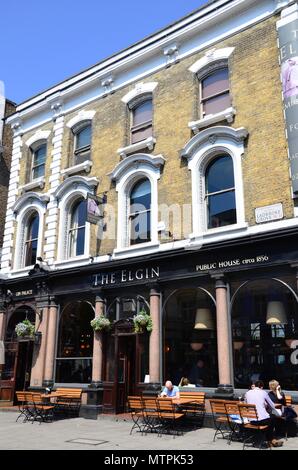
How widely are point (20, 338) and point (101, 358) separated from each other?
4.26 meters

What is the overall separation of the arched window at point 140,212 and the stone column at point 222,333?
3.45 m

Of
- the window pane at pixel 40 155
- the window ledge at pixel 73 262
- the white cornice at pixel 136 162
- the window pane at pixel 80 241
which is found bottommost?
the window ledge at pixel 73 262

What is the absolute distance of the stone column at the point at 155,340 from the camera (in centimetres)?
1328

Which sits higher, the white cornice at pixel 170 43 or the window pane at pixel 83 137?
the white cornice at pixel 170 43

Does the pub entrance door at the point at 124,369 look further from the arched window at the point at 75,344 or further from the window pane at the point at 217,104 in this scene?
the window pane at the point at 217,104

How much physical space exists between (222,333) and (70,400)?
577cm

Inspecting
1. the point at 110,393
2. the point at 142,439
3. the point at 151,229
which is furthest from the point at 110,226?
the point at 142,439

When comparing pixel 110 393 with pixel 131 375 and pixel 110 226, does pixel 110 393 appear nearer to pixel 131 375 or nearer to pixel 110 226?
pixel 131 375

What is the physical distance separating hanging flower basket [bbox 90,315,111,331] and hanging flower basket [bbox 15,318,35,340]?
319cm

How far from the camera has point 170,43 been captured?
52.6 ft

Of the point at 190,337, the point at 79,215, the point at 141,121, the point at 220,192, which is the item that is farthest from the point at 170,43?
the point at 190,337

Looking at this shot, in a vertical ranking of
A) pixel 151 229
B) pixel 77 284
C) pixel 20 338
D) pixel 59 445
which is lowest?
pixel 59 445

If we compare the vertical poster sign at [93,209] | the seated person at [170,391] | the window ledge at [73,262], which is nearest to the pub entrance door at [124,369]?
the seated person at [170,391]

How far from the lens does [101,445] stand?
957cm
